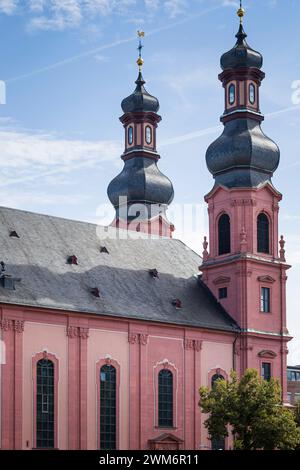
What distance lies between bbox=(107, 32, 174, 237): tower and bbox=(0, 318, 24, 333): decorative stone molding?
31529 mm

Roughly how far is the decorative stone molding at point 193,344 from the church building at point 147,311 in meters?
0.09

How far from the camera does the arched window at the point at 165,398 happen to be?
204 feet

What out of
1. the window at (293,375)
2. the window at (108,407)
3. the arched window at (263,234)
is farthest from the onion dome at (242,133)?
the window at (293,375)

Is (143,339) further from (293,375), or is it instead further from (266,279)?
(293,375)

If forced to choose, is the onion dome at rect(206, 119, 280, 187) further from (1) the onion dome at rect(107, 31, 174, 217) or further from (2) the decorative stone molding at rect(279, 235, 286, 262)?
(1) the onion dome at rect(107, 31, 174, 217)

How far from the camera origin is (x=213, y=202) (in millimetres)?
72625

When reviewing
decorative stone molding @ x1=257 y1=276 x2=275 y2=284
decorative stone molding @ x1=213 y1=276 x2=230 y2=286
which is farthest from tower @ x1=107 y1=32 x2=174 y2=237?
decorative stone molding @ x1=257 y1=276 x2=275 y2=284

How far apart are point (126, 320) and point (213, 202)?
50.0ft

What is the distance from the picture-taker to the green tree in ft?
174
